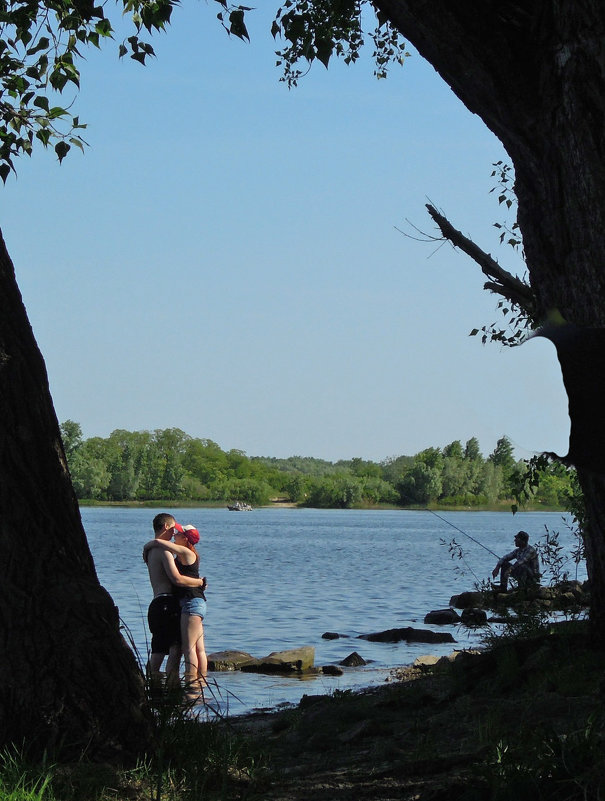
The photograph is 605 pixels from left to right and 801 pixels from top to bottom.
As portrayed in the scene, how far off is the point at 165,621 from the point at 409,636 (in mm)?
9391

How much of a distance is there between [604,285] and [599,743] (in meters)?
1.97

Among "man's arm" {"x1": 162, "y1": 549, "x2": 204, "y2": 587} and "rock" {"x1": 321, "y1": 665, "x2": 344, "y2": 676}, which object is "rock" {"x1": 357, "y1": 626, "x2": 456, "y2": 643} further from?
"man's arm" {"x1": 162, "y1": 549, "x2": 204, "y2": 587}

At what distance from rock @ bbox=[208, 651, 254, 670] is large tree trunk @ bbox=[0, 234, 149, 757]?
9650mm

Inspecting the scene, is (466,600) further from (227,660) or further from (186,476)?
(186,476)

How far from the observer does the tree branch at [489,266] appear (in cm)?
835

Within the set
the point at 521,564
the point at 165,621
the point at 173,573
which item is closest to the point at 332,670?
the point at 521,564

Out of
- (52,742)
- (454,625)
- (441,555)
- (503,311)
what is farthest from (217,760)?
(441,555)

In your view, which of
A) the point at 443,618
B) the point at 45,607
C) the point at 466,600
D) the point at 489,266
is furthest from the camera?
the point at 466,600

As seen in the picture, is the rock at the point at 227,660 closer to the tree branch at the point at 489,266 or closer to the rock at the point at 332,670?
the rock at the point at 332,670

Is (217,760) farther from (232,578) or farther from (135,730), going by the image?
(232,578)

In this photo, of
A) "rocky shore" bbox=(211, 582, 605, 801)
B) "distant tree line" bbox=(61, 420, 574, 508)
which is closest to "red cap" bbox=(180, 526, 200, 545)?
"rocky shore" bbox=(211, 582, 605, 801)

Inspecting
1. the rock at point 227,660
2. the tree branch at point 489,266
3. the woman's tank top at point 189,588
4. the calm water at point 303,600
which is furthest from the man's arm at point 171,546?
the rock at point 227,660

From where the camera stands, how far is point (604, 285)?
3.53 meters

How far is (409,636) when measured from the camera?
691 inches
